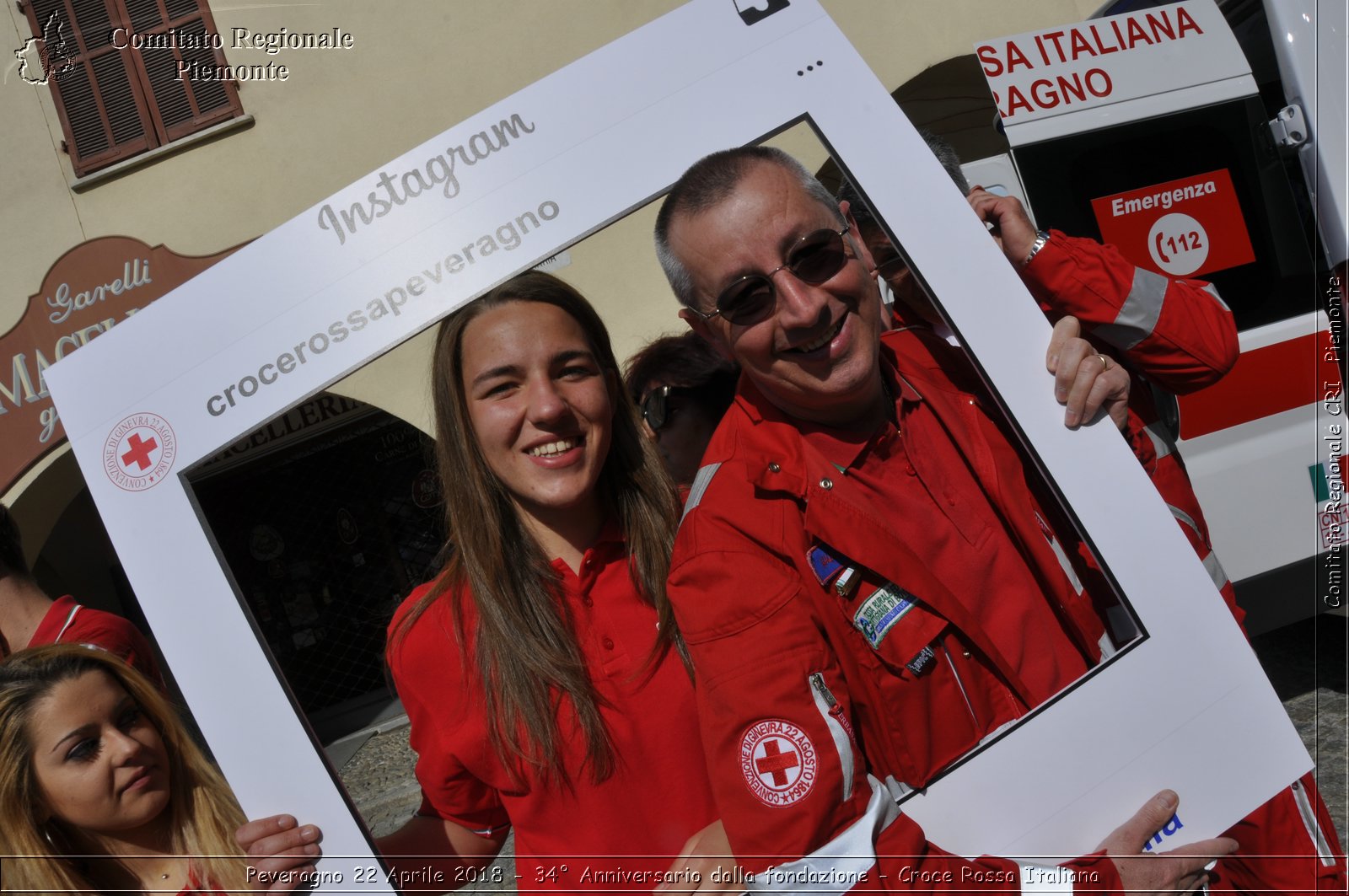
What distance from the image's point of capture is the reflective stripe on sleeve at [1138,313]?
166cm

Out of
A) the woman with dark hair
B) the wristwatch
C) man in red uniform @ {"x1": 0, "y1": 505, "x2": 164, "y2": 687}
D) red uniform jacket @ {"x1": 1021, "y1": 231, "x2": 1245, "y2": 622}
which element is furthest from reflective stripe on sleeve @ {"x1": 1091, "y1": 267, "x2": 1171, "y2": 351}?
man in red uniform @ {"x1": 0, "y1": 505, "x2": 164, "y2": 687}

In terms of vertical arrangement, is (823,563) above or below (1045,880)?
above

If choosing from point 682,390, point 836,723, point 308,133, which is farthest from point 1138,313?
point 308,133

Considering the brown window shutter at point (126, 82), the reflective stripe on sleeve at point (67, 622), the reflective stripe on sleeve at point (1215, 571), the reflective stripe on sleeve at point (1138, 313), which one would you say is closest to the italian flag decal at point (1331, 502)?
the reflective stripe on sleeve at point (1215, 571)

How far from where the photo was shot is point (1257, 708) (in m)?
1.39

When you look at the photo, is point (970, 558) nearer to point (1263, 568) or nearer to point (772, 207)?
point (772, 207)

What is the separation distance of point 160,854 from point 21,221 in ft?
4.10

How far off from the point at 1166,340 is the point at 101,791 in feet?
6.38

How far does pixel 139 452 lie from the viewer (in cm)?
141

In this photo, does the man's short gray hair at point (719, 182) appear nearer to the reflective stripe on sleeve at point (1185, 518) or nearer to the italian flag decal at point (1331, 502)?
the reflective stripe on sleeve at point (1185, 518)

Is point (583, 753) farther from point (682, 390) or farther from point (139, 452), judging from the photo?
point (682, 390)

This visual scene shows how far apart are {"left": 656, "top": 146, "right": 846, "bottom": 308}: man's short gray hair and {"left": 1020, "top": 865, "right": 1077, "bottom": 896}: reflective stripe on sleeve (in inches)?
38.1

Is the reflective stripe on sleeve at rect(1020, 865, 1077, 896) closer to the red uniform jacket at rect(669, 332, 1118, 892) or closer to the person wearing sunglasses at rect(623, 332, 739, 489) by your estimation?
the red uniform jacket at rect(669, 332, 1118, 892)

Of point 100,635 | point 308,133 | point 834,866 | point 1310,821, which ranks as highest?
point 308,133
